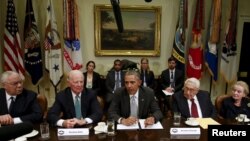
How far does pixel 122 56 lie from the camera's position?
A: 554 centimetres

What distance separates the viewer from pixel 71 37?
4977 millimetres

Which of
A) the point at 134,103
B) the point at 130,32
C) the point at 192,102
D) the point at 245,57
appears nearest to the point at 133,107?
the point at 134,103

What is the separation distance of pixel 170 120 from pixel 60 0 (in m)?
3.98

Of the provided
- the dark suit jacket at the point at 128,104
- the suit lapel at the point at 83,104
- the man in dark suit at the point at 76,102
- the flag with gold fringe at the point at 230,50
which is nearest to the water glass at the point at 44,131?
the man in dark suit at the point at 76,102

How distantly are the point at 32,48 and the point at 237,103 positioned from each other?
3.98 meters

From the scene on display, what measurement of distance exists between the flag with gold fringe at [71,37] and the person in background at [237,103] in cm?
322

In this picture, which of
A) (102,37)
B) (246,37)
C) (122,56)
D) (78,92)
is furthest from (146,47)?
(78,92)

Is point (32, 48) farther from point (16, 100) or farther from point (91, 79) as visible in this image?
point (16, 100)

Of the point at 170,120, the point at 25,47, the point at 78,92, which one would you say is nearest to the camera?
the point at 170,120

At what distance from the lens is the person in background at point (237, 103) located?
2.81 meters

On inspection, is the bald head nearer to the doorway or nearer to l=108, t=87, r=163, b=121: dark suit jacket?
l=108, t=87, r=163, b=121: dark suit jacket

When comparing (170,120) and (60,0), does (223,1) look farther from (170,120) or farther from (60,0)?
(170,120)

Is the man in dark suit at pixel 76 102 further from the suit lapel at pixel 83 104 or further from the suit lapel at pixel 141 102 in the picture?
the suit lapel at pixel 141 102

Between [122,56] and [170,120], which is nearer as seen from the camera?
[170,120]
